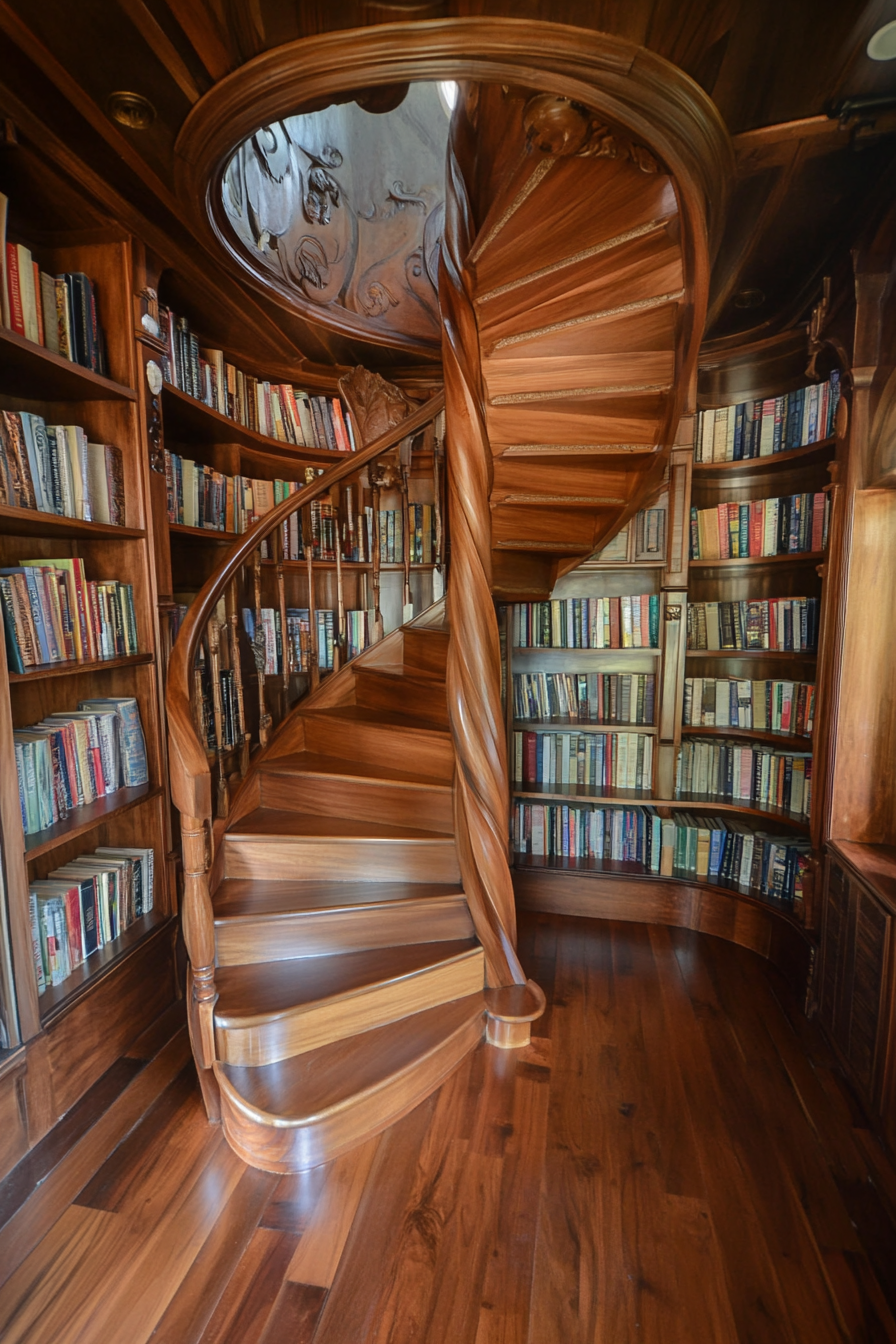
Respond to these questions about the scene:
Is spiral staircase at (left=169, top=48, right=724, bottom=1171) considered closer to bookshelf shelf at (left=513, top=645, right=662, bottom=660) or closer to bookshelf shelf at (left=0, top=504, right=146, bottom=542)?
bookshelf shelf at (left=0, top=504, right=146, bottom=542)

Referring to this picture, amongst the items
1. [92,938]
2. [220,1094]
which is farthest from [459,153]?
[220,1094]

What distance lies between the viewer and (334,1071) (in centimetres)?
152

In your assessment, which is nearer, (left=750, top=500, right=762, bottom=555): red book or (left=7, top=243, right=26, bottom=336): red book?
(left=7, top=243, right=26, bottom=336): red book

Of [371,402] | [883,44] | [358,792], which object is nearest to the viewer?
[883,44]

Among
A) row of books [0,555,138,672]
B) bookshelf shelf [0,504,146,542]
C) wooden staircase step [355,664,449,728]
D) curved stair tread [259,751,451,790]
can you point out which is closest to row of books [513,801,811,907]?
wooden staircase step [355,664,449,728]

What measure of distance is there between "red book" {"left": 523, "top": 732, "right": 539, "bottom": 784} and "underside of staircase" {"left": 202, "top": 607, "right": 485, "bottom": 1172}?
49 cm

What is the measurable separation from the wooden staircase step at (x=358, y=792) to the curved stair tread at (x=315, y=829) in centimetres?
4

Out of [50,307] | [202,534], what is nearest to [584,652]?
[202,534]

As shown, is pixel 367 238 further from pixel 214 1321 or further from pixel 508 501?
pixel 214 1321

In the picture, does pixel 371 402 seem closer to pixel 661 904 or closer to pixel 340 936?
pixel 340 936

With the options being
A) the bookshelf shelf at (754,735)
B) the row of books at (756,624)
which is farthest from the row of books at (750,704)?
the row of books at (756,624)

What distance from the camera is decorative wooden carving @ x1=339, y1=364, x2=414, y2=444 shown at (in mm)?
2777

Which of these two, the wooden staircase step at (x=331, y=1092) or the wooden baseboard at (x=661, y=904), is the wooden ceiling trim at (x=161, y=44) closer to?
the wooden staircase step at (x=331, y=1092)

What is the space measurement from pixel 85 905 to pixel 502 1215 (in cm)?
129
